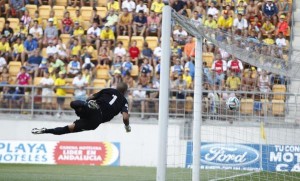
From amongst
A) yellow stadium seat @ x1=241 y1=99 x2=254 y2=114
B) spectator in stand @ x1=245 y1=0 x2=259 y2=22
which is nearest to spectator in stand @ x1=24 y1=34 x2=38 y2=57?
spectator in stand @ x1=245 y1=0 x2=259 y2=22

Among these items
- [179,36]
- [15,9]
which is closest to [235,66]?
[179,36]

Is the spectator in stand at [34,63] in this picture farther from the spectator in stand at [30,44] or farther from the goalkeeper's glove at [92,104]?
the goalkeeper's glove at [92,104]

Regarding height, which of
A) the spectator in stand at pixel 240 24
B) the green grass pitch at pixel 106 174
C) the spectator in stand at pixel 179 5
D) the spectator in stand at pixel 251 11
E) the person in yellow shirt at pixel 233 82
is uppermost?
the spectator in stand at pixel 179 5

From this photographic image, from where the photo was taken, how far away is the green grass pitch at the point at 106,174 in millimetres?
19922

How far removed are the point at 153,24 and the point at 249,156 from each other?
6.67 m

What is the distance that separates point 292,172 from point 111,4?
33.3 feet

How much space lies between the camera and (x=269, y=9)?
2892 cm

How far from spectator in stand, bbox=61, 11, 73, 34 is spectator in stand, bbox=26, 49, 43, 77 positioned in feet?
5.23

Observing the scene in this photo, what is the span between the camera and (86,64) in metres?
27.8

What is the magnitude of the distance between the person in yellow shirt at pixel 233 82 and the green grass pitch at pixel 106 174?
88.2 inches

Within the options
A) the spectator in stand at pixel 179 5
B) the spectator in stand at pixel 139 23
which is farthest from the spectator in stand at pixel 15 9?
the spectator in stand at pixel 179 5

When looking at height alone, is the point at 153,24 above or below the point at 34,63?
above

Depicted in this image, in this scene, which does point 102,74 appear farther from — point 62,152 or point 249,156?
point 249,156

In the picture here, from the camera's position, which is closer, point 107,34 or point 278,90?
point 278,90
